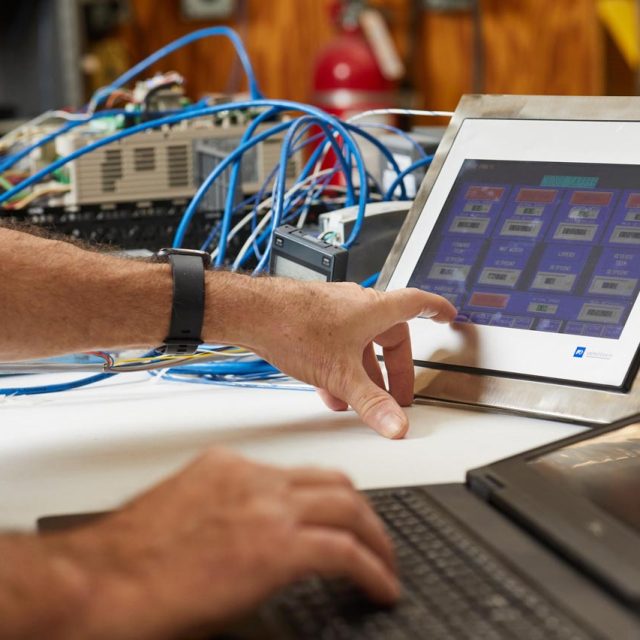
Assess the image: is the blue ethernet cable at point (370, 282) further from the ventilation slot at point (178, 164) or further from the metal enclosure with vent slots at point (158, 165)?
the ventilation slot at point (178, 164)

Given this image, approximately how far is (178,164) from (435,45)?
2836 millimetres

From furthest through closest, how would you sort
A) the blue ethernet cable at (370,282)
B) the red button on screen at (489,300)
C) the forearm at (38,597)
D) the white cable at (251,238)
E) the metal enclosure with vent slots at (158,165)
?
the metal enclosure with vent slots at (158,165) → the white cable at (251,238) → the blue ethernet cable at (370,282) → the red button on screen at (489,300) → the forearm at (38,597)

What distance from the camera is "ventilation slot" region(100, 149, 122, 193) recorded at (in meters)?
1.70

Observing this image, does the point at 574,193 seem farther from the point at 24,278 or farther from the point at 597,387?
the point at 24,278

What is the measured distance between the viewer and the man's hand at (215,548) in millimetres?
570

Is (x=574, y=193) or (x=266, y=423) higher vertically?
(x=574, y=193)

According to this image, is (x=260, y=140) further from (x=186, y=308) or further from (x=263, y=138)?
(x=186, y=308)

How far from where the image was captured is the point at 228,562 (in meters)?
0.59

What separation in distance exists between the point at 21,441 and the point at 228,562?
498mm

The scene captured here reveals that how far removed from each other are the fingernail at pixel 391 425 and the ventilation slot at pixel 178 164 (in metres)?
0.83

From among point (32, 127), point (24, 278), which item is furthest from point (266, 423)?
point (32, 127)

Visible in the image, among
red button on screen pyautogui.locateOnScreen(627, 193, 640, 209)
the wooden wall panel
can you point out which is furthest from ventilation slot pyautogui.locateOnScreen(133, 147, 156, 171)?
the wooden wall panel

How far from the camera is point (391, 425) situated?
101 centimetres

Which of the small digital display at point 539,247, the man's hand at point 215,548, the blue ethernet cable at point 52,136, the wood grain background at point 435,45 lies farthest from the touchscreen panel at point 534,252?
the wood grain background at point 435,45
